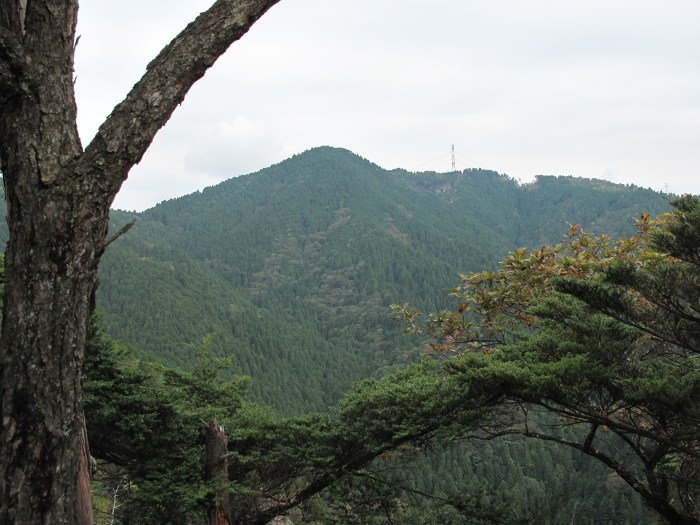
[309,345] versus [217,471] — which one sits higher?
[217,471]

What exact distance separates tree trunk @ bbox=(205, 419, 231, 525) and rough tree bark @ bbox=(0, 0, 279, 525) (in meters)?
2.44

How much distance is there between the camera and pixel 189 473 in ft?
17.4

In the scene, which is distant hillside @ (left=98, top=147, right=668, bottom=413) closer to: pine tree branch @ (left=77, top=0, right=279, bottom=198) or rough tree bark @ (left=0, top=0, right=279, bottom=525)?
pine tree branch @ (left=77, top=0, right=279, bottom=198)

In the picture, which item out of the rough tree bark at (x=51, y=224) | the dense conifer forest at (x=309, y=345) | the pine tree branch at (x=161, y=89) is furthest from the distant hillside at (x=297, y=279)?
the rough tree bark at (x=51, y=224)

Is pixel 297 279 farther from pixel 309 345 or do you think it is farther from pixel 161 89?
pixel 161 89

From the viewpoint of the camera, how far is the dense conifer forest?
18.1 feet

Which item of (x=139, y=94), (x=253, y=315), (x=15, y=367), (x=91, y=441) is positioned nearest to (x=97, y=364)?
(x=91, y=441)

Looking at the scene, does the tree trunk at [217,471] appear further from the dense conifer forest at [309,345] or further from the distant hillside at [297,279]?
the distant hillside at [297,279]

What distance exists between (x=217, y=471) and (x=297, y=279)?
153m

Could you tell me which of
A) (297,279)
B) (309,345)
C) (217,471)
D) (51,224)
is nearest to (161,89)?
(51,224)

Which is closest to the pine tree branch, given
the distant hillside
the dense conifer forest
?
the dense conifer forest

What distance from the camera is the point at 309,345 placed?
107812 mm

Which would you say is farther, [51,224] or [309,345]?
[309,345]

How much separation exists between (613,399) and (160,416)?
3.89 m
